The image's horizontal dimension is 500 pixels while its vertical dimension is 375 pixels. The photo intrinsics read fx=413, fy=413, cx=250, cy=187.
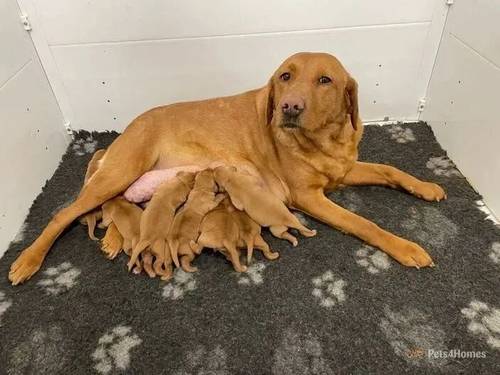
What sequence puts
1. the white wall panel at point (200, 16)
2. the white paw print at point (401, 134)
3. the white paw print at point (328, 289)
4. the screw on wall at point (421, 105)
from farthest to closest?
1. the screw on wall at point (421, 105)
2. the white paw print at point (401, 134)
3. the white wall panel at point (200, 16)
4. the white paw print at point (328, 289)

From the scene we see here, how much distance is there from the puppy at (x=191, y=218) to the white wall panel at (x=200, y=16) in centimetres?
115

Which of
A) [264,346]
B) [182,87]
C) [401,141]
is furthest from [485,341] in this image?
[182,87]

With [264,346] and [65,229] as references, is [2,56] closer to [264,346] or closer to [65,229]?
[65,229]

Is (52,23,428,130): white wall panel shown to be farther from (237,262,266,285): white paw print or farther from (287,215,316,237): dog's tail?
(237,262,266,285): white paw print

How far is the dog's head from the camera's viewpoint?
Result: 1903 mm

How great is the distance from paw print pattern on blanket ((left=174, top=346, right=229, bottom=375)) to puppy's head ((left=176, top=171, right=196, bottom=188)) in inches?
32.6

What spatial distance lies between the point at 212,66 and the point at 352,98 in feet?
3.78

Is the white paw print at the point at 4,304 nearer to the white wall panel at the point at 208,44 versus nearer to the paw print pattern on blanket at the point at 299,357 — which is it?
the paw print pattern on blanket at the point at 299,357

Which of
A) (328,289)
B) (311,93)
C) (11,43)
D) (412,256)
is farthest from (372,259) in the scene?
(11,43)

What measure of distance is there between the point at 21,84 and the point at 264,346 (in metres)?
2.12


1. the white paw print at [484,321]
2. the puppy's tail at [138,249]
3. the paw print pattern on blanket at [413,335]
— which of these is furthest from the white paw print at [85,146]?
the white paw print at [484,321]

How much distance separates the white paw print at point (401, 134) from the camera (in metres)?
2.94

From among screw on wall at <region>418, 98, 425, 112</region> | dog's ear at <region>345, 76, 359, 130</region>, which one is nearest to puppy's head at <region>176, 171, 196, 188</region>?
dog's ear at <region>345, 76, 359, 130</region>

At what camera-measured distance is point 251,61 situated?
2820 mm
